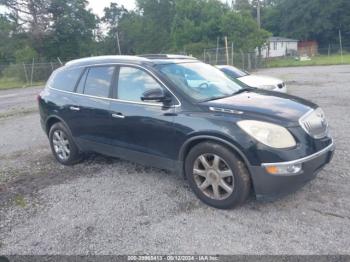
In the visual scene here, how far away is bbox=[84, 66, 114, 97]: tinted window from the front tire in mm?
1806

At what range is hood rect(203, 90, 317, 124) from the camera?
3.67m

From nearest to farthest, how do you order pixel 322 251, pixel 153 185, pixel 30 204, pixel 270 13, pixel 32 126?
pixel 322 251, pixel 30 204, pixel 153 185, pixel 32 126, pixel 270 13

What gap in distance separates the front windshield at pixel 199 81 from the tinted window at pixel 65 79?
179 cm

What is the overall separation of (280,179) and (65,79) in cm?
403

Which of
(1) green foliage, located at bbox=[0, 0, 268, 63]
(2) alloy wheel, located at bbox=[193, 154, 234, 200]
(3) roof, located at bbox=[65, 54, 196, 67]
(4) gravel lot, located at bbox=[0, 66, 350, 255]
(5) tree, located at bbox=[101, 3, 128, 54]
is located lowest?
(4) gravel lot, located at bbox=[0, 66, 350, 255]

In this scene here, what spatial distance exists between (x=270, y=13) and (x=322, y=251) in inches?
2743

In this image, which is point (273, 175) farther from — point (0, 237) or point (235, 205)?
point (0, 237)

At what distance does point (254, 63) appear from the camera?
103ft

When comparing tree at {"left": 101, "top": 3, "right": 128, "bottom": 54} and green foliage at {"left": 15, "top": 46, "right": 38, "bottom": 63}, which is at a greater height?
tree at {"left": 101, "top": 3, "right": 128, "bottom": 54}

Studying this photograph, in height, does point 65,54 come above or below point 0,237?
above

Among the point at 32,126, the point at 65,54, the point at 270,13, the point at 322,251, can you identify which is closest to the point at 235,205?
the point at 322,251

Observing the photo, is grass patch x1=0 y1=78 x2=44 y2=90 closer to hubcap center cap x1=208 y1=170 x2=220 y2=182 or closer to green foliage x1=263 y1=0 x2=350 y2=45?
hubcap center cap x1=208 y1=170 x2=220 y2=182

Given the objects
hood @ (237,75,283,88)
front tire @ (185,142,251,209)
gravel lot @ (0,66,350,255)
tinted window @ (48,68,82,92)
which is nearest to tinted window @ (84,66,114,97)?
tinted window @ (48,68,82,92)

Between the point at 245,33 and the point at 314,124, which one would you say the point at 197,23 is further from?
the point at 314,124
